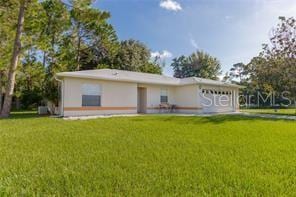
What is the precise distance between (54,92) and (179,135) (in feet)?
46.7

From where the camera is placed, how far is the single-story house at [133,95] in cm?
1702

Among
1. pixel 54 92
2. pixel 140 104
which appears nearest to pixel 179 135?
pixel 140 104

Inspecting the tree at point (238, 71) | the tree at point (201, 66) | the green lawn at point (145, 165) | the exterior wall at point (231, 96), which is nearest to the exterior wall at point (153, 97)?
the exterior wall at point (231, 96)

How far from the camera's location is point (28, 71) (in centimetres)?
2700

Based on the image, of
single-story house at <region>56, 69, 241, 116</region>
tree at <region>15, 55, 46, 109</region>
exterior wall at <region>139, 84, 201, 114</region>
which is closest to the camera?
single-story house at <region>56, 69, 241, 116</region>

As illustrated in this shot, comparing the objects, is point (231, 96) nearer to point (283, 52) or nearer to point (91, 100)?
point (283, 52)

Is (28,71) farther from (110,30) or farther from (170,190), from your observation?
(170,190)

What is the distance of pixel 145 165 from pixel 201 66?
4927 centimetres

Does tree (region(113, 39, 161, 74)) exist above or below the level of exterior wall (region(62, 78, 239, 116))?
above

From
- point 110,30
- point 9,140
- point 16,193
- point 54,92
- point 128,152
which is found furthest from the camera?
point 110,30

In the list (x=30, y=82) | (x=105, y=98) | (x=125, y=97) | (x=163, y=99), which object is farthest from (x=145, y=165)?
(x=30, y=82)

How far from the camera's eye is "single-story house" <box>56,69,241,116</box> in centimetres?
1702

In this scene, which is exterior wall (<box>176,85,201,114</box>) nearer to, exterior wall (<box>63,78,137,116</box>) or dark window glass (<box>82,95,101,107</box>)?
exterior wall (<box>63,78,137,116</box>)

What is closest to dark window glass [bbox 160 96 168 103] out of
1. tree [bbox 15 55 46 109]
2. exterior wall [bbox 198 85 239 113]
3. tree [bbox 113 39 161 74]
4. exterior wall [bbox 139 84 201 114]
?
exterior wall [bbox 139 84 201 114]
